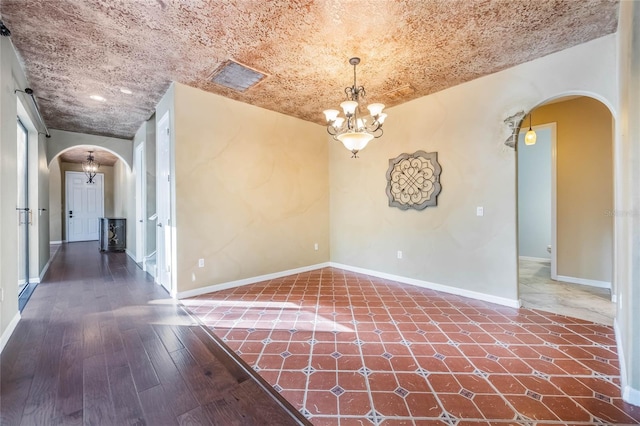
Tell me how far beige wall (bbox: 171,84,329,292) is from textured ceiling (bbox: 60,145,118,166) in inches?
197

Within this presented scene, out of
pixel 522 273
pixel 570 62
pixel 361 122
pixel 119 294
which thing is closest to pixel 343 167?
pixel 361 122

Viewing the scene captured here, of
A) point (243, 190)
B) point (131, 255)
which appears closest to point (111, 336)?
point (243, 190)

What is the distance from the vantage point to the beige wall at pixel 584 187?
3775 mm

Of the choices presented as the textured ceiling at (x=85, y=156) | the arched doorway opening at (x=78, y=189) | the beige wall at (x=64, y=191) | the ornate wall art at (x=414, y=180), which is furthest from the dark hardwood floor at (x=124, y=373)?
the beige wall at (x=64, y=191)

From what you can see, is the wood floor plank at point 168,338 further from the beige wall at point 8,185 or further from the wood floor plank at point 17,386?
the beige wall at point 8,185

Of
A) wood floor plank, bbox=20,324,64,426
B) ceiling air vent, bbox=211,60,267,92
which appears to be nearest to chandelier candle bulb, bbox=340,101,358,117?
ceiling air vent, bbox=211,60,267,92

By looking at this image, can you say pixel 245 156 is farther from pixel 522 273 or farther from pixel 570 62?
pixel 522 273

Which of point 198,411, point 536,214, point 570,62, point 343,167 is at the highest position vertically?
point 570,62

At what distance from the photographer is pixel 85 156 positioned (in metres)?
8.08

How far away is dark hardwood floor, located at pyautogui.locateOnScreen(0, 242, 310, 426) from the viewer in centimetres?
153

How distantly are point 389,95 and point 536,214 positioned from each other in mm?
4592

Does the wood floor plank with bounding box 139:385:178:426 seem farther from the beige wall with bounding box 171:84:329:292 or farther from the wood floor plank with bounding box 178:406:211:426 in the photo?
the beige wall with bounding box 171:84:329:292

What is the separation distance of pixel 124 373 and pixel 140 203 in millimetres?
4330

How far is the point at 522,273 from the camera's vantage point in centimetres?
477
